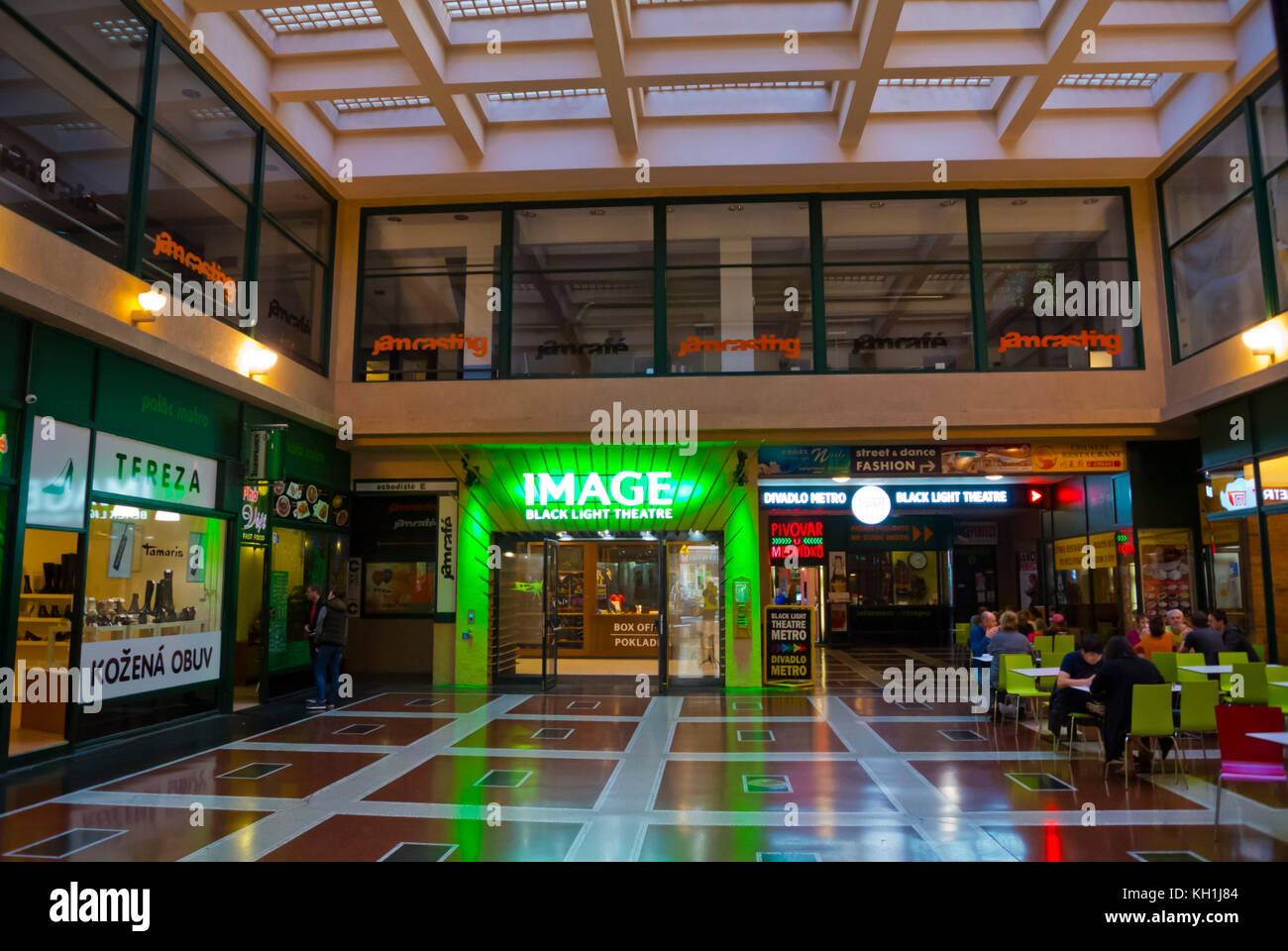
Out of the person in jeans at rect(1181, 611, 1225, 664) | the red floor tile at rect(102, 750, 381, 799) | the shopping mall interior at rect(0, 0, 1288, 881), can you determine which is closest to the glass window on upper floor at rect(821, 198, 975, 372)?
the shopping mall interior at rect(0, 0, 1288, 881)

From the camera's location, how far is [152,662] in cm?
907

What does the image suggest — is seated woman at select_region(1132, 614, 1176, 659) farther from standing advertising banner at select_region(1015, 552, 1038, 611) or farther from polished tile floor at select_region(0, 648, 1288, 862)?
standing advertising banner at select_region(1015, 552, 1038, 611)

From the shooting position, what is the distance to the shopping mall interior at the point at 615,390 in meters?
7.72

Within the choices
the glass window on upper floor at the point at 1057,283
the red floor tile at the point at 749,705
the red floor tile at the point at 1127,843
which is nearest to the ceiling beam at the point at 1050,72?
the glass window on upper floor at the point at 1057,283

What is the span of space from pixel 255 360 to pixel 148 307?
2210 millimetres

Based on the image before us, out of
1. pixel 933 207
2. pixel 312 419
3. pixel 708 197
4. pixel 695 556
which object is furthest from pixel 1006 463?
pixel 312 419

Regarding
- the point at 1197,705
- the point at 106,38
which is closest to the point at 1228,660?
the point at 1197,705

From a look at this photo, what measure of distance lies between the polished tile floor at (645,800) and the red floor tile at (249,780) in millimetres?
32

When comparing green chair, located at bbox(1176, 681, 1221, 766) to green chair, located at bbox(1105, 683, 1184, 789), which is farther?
green chair, located at bbox(1176, 681, 1221, 766)

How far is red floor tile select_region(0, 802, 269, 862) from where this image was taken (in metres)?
5.11

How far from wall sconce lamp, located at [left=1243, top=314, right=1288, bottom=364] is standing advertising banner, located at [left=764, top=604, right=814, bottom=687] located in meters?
6.65

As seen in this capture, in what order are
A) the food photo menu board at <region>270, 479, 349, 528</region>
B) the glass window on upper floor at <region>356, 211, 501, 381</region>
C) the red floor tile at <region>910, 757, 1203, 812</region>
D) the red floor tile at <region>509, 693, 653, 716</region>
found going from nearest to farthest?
the red floor tile at <region>910, 757, 1203, 812</region>
the red floor tile at <region>509, 693, 653, 716</region>
the food photo menu board at <region>270, 479, 349, 528</region>
the glass window on upper floor at <region>356, 211, 501, 381</region>

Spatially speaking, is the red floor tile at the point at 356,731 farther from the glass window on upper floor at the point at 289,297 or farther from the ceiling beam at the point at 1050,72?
the ceiling beam at the point at 1050,72

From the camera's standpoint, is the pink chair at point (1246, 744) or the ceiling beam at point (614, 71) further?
the ceiling beam at point (614, 71)
